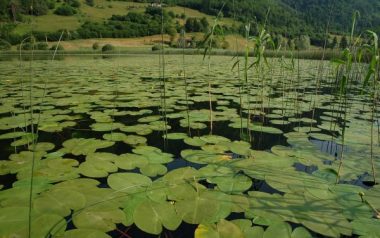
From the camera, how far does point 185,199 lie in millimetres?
2010

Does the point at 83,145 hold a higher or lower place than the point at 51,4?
lower

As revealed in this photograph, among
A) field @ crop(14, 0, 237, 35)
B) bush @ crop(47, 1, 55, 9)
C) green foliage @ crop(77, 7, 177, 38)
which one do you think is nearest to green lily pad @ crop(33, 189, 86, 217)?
field @ crop(14, 0, 237, 35)

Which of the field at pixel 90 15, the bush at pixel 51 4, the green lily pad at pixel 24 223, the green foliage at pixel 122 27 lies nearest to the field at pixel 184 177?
the green lily pad at pixel 24 223

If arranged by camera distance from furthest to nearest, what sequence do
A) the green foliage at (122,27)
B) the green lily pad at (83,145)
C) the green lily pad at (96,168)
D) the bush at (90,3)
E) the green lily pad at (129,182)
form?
the bush at (90,3)
the green foliage at (122,27)
the green lily pad at (83,145)
the green lily pad at (96,168)
the green lily pad at (129,182)

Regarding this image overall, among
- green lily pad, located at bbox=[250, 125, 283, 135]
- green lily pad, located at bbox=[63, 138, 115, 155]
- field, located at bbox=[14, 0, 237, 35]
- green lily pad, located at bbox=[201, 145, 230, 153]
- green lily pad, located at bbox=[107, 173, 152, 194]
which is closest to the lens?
green lily pad, located at bbox=[107, 173, 152, 194]

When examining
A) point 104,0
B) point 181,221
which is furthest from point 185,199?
point 104,0

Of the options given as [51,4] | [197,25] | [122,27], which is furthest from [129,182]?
[51,4]

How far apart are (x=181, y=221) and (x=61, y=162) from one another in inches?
54.2

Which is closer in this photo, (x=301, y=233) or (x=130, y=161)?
(x=301, y=233)

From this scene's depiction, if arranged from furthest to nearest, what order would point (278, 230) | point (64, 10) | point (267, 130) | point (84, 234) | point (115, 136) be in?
1. point (64, 10)
2. point (267, 130)
3. point (115, 136)
4. point (278, 230)
5. point (84, 234)

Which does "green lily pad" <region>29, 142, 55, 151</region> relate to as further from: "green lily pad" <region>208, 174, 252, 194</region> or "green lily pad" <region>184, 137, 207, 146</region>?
"green lily pad" <region>208, 174, 252, 194</region>

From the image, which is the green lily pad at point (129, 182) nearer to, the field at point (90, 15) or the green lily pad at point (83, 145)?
the green lily pad at point (83, 145)

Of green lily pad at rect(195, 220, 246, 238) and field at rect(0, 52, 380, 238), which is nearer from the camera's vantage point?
green lily pad at rect(195, 220, 246, 238)

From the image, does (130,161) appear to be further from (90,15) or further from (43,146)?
(90,15)
